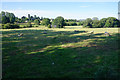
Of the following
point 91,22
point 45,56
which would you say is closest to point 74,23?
point 91,22

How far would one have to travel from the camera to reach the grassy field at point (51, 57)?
311cm

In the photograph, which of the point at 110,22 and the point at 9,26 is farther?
the point at 110,22

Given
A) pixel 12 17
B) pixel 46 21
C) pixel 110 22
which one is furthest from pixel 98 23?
pixel 12 17

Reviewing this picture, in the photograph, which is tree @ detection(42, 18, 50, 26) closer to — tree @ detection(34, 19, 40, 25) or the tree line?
the tree line

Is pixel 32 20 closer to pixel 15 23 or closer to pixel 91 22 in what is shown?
pixel 15 23

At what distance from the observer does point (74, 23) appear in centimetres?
571

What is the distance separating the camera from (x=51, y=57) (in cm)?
396

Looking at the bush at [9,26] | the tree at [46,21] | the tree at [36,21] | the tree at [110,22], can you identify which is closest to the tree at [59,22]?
the tree at [46,21]

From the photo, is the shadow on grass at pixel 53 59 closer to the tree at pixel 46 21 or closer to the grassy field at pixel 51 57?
the grassy field at pixel 51 57

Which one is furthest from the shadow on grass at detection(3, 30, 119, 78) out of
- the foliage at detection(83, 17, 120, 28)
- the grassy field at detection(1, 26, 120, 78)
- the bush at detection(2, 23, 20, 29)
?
the foliage at detection(83, 17, 120, 28)

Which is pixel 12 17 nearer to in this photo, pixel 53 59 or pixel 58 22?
pixel 58 22

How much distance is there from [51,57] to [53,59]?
172 millimetres

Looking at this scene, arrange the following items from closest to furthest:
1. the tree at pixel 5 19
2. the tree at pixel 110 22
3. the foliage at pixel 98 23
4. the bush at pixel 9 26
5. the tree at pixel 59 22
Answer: the tree at pixel 5 19, the bush at pixel 9 26, the tree at pixel 110 22, the foliage at pixel 98 23, the tree at pixel 59 22

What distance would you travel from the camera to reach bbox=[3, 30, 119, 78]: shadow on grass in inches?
122
